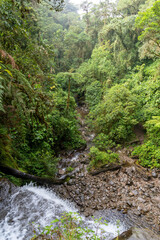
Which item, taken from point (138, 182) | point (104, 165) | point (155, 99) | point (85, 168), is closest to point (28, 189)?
point (85, 168)

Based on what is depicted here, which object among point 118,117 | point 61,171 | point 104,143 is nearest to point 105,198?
point 61,171

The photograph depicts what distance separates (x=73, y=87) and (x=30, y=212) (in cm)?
1464

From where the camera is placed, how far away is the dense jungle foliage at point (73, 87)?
291 cm

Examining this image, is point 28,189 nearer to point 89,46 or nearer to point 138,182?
point 138,182

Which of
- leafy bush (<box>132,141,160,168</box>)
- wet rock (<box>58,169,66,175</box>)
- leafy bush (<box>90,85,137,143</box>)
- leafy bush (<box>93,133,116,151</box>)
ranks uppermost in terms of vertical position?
leafy bush (<box>90,85,137,143</box>)

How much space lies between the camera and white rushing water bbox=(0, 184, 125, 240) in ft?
10.0

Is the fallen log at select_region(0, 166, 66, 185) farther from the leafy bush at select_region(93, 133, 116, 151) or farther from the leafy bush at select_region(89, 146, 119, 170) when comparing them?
the leafy bush at select_region(93, 133, 116, 151)

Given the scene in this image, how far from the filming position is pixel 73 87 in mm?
16797

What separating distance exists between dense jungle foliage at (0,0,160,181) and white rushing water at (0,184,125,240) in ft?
2.69

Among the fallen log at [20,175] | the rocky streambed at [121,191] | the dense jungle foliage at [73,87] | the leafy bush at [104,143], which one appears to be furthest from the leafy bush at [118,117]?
the fallen log at [20,175]

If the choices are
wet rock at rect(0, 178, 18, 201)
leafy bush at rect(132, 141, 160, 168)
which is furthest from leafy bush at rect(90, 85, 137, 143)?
wet rock at rect(0, 178, 18, 201)

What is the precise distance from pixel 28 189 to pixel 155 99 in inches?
334

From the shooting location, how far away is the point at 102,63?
15.3m

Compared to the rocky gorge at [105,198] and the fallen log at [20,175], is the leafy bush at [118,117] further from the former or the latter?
the fallen log at [20,175]
